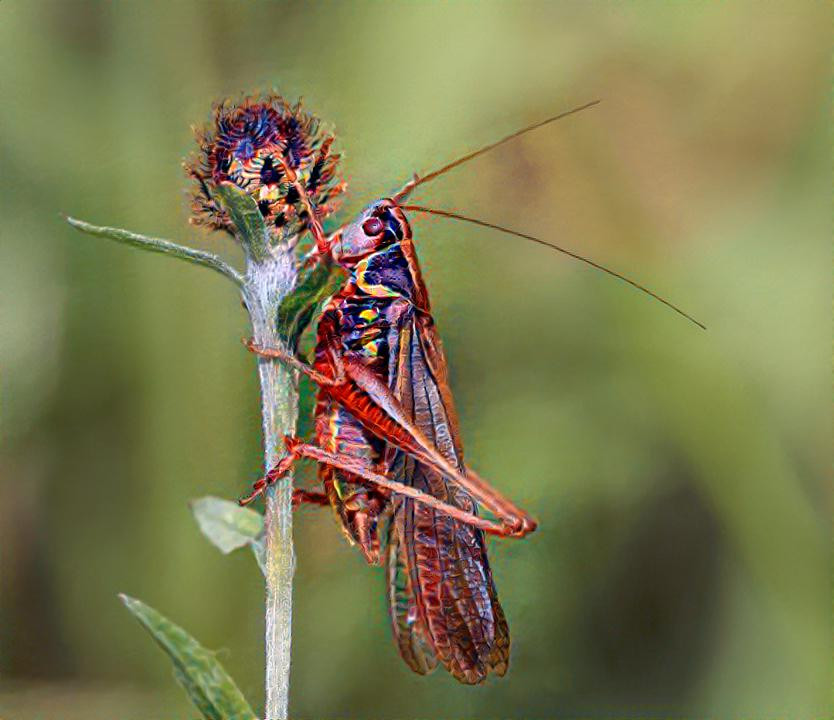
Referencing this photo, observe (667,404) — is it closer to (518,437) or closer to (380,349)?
(518,437)

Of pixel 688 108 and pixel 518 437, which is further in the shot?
pixel 688 108

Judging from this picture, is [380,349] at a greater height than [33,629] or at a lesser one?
greater

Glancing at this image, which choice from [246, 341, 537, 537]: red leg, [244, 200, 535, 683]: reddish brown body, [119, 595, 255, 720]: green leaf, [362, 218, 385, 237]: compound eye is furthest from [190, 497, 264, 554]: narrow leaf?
[362, 218, 385, 237]: compound eye

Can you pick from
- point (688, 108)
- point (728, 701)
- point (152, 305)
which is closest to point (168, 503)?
point (152, 305)

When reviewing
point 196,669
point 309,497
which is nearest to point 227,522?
point 309,497

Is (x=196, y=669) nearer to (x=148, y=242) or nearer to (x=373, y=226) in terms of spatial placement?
(x=148, y=242)

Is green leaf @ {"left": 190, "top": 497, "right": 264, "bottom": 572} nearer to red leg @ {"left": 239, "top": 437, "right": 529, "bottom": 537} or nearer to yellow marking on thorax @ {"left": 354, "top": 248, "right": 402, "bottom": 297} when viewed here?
red leg @ {"left": 239, "top": 437, "right": 529, "bottom": 537}
